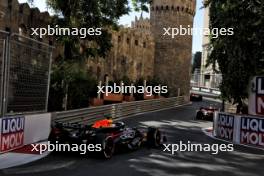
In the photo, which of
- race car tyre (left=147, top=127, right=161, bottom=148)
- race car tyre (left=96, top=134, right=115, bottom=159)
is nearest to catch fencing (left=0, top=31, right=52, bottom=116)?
race car tyre (left=96, top=134, right=115, bottom=159)

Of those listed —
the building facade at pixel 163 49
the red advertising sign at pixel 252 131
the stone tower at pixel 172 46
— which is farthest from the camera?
the stone tower at pixel 172 46

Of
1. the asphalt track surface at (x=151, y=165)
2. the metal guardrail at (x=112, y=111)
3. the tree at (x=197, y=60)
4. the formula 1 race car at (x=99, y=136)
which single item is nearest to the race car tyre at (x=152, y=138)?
the asphalt track surface at (x=151, y=165)

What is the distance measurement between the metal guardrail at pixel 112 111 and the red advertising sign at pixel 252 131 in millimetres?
6686

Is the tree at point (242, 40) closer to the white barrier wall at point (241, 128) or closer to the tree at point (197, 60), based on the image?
the white barrier wall at point (241, 128)

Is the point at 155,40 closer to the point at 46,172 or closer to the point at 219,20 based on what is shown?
the point at 219,20

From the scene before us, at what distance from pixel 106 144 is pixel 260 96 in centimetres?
633

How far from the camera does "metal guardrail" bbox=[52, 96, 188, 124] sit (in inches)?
744

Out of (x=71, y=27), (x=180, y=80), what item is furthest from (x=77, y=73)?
(x=180, y=80)

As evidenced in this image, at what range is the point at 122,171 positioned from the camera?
10734 mm

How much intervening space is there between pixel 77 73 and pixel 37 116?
9.19 meters

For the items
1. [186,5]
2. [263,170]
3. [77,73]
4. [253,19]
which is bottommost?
[263,170]

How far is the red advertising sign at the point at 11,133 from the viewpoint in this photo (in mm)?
11594

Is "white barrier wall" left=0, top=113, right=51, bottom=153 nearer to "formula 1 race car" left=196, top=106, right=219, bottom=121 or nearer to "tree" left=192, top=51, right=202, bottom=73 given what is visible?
"formula 1 race car" left=196, top=106, right=219, bottom=121

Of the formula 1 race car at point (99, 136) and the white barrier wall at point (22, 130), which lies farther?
the formula 1 race car at point (99, 136)
